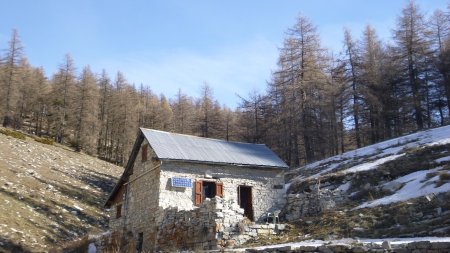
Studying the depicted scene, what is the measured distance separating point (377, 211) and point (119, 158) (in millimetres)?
47373

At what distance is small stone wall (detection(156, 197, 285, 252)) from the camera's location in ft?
60.5

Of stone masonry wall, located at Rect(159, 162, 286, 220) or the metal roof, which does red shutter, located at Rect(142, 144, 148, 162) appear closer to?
the metal roof

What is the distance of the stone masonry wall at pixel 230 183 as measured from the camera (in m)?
23.4

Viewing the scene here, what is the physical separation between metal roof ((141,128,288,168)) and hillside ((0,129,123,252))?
326 inches

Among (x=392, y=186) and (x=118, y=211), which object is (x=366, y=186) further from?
(x=118, y=211)

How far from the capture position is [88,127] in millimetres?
58688

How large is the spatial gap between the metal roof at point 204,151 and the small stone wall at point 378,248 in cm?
1134

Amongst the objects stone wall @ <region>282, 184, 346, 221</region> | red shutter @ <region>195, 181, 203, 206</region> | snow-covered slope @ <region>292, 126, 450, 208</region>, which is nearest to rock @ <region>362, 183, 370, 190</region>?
snow-covered slope @ <region>292, 126, 450, 208</region>

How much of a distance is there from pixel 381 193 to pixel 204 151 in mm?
9745

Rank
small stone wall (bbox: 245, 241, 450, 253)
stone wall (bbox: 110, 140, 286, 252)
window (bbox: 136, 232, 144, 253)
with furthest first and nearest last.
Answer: window (bbox: 136, 232, 144, 253) → stone wall (bbox: 110, 140, 286, 252) → small stone wall (bbox: 245, 241, 450, 253)

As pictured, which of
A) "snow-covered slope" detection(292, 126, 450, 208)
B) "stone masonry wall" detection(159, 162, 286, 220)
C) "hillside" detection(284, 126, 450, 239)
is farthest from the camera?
"stone masonry wall" detection(159, 162, 286, 220)

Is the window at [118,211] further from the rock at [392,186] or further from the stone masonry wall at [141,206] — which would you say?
the rock at [392,186]

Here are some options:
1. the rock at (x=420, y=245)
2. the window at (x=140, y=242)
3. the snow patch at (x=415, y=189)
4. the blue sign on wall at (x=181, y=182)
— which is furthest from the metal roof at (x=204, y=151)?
the rock at (x=420, y=245)

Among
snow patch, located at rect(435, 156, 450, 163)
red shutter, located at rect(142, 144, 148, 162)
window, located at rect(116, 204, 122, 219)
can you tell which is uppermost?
red shutter, located at rect(142, 144, 148, 162)
